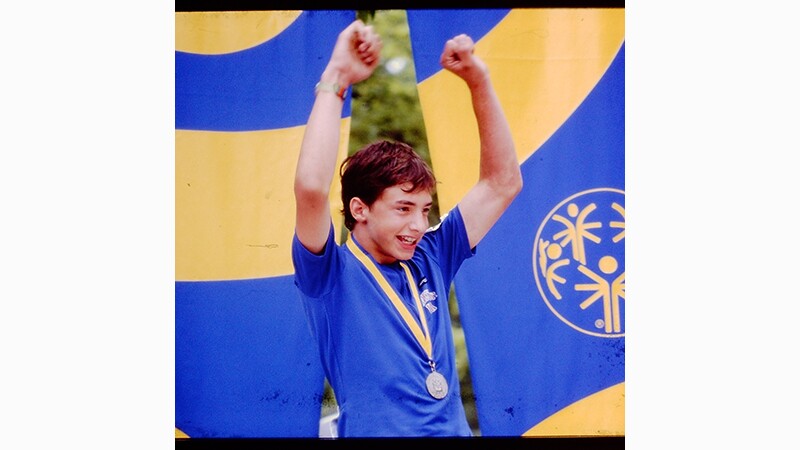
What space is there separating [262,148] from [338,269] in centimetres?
77

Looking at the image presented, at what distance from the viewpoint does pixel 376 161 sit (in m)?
4.30

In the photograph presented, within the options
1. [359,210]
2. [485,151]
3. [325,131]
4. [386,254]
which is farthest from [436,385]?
[325,131]

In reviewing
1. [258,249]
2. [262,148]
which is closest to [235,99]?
[262,148]

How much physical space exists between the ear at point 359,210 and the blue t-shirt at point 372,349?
157 mm

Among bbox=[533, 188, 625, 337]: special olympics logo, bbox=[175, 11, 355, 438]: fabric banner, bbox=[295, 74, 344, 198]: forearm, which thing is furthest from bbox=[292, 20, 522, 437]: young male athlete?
bbox=[533, 188, 625, 337]: special olympics logo

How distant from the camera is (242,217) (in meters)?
4.36

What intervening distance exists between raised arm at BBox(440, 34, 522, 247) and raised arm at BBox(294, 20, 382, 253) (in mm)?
437

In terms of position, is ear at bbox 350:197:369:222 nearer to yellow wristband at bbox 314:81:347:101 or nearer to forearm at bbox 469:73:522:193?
yellow wristband at bbox 314:81:347:101

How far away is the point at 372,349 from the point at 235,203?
1.05 m

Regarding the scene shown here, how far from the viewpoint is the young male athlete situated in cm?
420

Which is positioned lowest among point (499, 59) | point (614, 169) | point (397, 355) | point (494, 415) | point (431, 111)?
point (494, 415)

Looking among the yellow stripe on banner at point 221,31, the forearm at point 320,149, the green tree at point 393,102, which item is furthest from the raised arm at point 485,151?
the yellow stripe on banner at point 221,31

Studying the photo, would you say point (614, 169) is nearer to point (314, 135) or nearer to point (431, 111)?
point (431, 111)

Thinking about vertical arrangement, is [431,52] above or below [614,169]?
above
